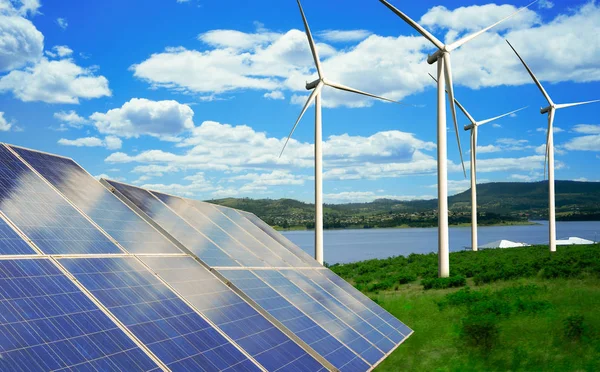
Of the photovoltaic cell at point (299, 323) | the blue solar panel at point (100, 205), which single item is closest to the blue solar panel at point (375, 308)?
the photovoltaic cell at point (299, 323)

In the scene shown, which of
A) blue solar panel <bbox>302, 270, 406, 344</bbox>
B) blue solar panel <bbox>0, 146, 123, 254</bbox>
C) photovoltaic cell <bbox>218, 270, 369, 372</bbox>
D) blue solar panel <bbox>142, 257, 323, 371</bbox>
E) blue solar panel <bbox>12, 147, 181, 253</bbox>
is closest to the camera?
blue solar panel <bbox>0, 146, 123, 254</bbox>

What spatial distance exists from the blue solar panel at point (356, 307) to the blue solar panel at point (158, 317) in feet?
29.7

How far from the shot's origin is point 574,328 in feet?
78.9

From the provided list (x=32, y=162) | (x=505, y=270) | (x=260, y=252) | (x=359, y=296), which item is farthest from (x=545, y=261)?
(x=32, y=162)

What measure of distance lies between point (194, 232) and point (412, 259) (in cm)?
4522

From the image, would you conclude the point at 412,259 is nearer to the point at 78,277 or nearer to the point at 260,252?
the point at 260,252

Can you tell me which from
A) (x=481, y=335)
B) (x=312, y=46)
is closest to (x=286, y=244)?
Result: (x=481, y=335)

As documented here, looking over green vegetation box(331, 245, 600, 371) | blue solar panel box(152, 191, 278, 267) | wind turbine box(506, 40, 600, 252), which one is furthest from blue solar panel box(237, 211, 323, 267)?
wind turbine box(506, 40, 600, 252)

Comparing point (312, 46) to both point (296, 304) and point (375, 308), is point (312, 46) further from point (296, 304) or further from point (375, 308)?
point (296, 304)

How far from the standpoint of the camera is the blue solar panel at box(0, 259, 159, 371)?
869 cm

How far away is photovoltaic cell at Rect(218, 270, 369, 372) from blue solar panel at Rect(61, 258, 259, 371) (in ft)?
9.75

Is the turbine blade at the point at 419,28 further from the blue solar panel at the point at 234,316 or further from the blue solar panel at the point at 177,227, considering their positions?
the blue solar panel at the point at 234,316

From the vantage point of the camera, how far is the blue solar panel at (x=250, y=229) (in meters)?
24.2

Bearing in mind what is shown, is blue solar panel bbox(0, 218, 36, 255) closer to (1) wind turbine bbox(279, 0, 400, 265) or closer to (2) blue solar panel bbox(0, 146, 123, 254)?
(2) blue solar panel bbox(0, 146, 123, 254)
